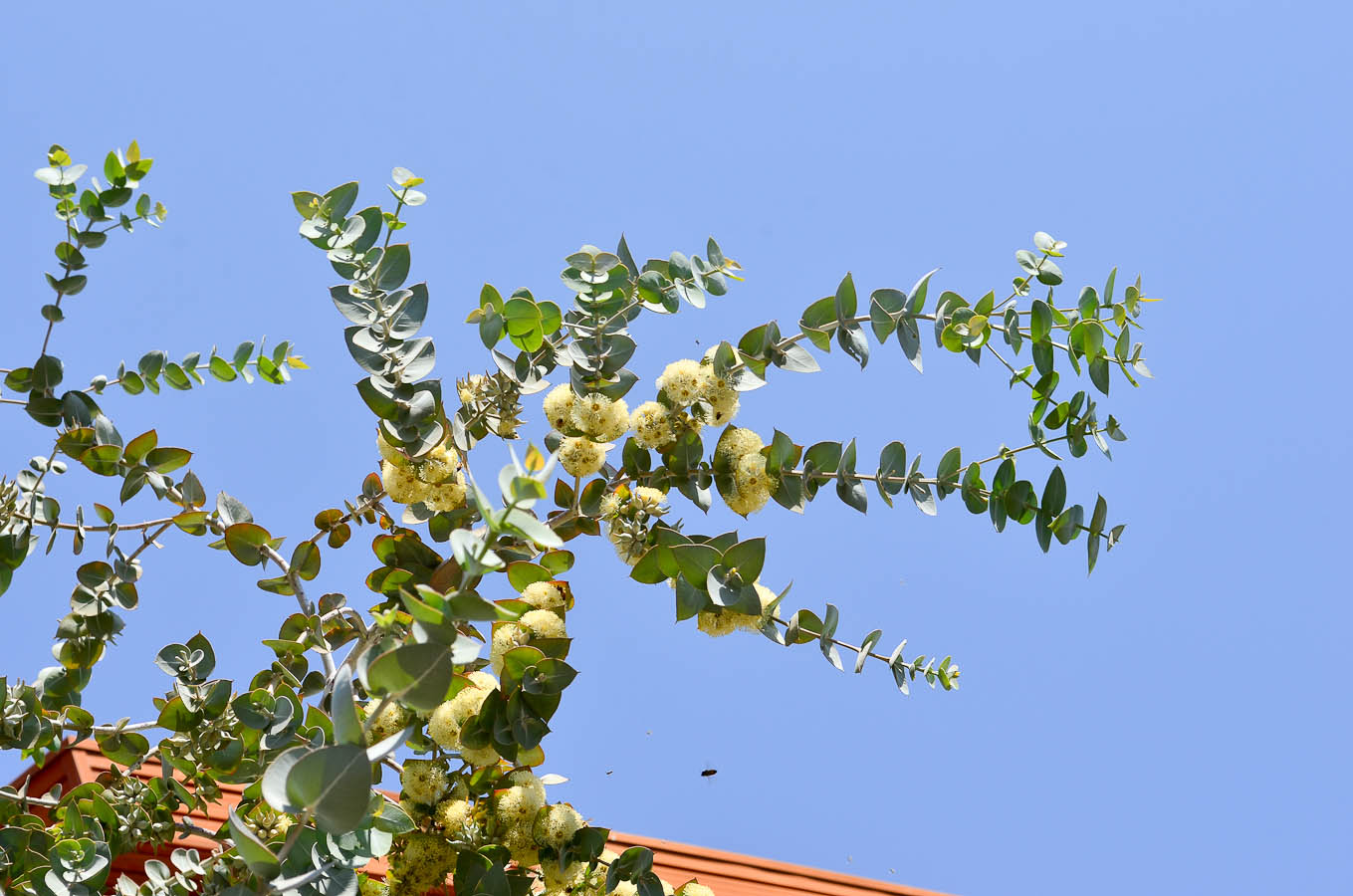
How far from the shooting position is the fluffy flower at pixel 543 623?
181 centimetres

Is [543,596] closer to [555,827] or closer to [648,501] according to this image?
[648,501]

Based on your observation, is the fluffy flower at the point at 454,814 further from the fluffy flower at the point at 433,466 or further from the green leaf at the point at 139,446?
the green leaf at the point at 139,446

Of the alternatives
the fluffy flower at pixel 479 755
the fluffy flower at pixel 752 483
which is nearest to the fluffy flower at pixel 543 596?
the fluffy flower at pixel 479 755

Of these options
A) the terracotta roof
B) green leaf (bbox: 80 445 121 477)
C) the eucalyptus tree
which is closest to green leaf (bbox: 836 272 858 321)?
the eucalyptus tree

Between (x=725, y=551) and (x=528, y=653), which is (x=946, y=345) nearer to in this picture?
(x=725, y=551)

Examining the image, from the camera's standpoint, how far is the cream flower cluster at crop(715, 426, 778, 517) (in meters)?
1.91

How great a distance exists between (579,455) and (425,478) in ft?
0.95

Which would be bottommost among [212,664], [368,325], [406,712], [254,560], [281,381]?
[406,712]

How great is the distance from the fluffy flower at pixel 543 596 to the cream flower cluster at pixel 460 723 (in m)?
0.16

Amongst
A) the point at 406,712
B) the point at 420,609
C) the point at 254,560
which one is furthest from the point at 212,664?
the point at 420,609

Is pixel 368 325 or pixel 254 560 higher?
pixel 368 325

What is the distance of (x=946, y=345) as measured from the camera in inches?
77.2

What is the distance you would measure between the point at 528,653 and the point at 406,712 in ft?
0.92

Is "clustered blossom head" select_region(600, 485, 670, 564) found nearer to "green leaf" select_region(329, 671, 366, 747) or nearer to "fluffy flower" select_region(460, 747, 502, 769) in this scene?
"fluffy flower" select_region(460, 747, 502, 769)
